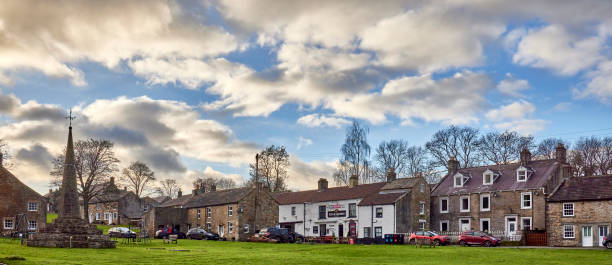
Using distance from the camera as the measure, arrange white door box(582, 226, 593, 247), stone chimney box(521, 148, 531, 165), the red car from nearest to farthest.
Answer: white door box(582, 226, 593, 247)
the red car
stone chimney box(521, 148, 531, 165)

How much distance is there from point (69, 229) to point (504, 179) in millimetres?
42739

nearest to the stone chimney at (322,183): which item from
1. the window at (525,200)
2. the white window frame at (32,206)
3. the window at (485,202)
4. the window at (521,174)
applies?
the window at (485,202)

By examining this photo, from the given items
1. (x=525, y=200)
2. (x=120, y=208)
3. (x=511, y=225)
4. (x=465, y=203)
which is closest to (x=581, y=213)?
(x=525, y=200)

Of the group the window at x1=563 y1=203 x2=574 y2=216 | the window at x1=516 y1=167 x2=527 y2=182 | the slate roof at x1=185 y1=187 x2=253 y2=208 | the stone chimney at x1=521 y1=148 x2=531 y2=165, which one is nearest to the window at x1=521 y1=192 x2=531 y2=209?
the window at x1=516 y1=167 x2=527 y2=182

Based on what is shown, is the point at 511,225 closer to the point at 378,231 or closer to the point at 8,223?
the point at 378,231

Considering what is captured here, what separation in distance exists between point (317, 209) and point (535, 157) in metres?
33.9

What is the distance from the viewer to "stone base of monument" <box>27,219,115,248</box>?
4109 cm

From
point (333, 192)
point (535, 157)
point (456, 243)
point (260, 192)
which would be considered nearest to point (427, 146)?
point (535, 157)

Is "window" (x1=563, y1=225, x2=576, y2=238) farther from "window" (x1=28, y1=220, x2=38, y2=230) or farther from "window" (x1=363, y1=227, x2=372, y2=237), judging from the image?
"window" (x1=28, y1=220, x2=38, y2=230)

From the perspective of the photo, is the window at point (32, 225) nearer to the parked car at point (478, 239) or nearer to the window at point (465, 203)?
the parked car at point (478, 239)

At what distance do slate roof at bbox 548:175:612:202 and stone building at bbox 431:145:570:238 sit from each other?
5.37 feet

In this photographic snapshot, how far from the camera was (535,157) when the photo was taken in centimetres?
8431

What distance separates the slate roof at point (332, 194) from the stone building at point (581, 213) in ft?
67.2

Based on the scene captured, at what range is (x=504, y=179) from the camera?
6222 centimetres
